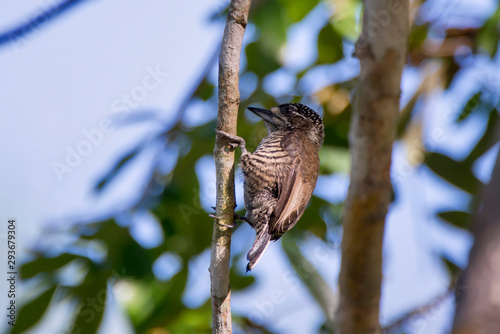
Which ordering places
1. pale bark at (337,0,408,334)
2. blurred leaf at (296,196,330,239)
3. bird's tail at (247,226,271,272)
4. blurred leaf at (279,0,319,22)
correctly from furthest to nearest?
blurred leaf at (296,196,330,239), blurred leaf at (279,0,319,22), bird's tail at (247,226,271,272), pale bark at (337,0,408,334)

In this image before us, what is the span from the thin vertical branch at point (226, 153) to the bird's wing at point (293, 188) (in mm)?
731

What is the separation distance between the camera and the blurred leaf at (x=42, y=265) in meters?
3.75

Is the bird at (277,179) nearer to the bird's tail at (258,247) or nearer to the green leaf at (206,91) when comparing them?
the bird's tail at (258,247)

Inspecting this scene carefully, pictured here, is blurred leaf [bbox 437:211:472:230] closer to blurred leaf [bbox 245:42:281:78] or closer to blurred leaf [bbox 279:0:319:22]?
blurred leaf [bbox 245:42:281:78]

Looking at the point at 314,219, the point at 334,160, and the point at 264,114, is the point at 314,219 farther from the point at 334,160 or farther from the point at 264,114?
the point at 264,114

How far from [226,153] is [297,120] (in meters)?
1.61

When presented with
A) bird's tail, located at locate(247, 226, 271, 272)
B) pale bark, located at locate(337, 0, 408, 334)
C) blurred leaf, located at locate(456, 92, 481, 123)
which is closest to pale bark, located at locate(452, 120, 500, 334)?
pale bark, located at locate(337, 0, 408, 334)

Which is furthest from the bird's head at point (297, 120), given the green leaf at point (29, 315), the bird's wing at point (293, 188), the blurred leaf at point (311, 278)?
the green leaf at point (29, 315)

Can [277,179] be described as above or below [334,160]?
above

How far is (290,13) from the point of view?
4.13 meters

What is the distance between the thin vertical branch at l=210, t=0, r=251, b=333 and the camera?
104 inches

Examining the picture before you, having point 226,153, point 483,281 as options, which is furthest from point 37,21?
point 483,281

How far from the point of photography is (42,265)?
149 inches

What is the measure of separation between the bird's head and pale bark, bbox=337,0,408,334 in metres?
1.84
